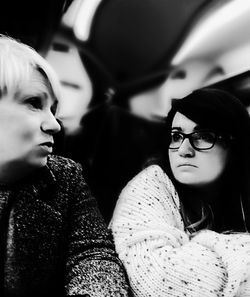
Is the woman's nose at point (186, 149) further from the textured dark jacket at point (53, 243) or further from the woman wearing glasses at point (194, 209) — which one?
the textured dark jacket at point (53, 243)

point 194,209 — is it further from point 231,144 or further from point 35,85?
point 35,85

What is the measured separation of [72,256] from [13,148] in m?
0.34

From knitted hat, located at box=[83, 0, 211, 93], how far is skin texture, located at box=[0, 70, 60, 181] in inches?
11.5

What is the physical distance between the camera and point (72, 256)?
1193 millimetres

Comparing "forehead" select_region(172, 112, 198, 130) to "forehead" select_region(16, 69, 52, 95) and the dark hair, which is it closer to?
the dark hair

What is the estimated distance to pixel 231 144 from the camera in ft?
4.39

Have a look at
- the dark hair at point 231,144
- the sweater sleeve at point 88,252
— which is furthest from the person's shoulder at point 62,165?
the dark hair at point 231,144

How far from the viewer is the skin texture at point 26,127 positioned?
1.15 m

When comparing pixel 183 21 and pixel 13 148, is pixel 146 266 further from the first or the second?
pixel 183 21

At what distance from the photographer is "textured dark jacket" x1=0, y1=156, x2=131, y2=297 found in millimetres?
1146

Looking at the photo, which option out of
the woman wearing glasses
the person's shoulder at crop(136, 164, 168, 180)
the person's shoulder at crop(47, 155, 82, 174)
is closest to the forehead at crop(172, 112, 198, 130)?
the woman wearing glasses

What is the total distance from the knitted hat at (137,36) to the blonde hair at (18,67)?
231 millimetres

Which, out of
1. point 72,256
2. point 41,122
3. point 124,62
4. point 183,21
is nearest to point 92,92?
point 124,62

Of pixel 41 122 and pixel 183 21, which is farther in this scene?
pixel 183 21
